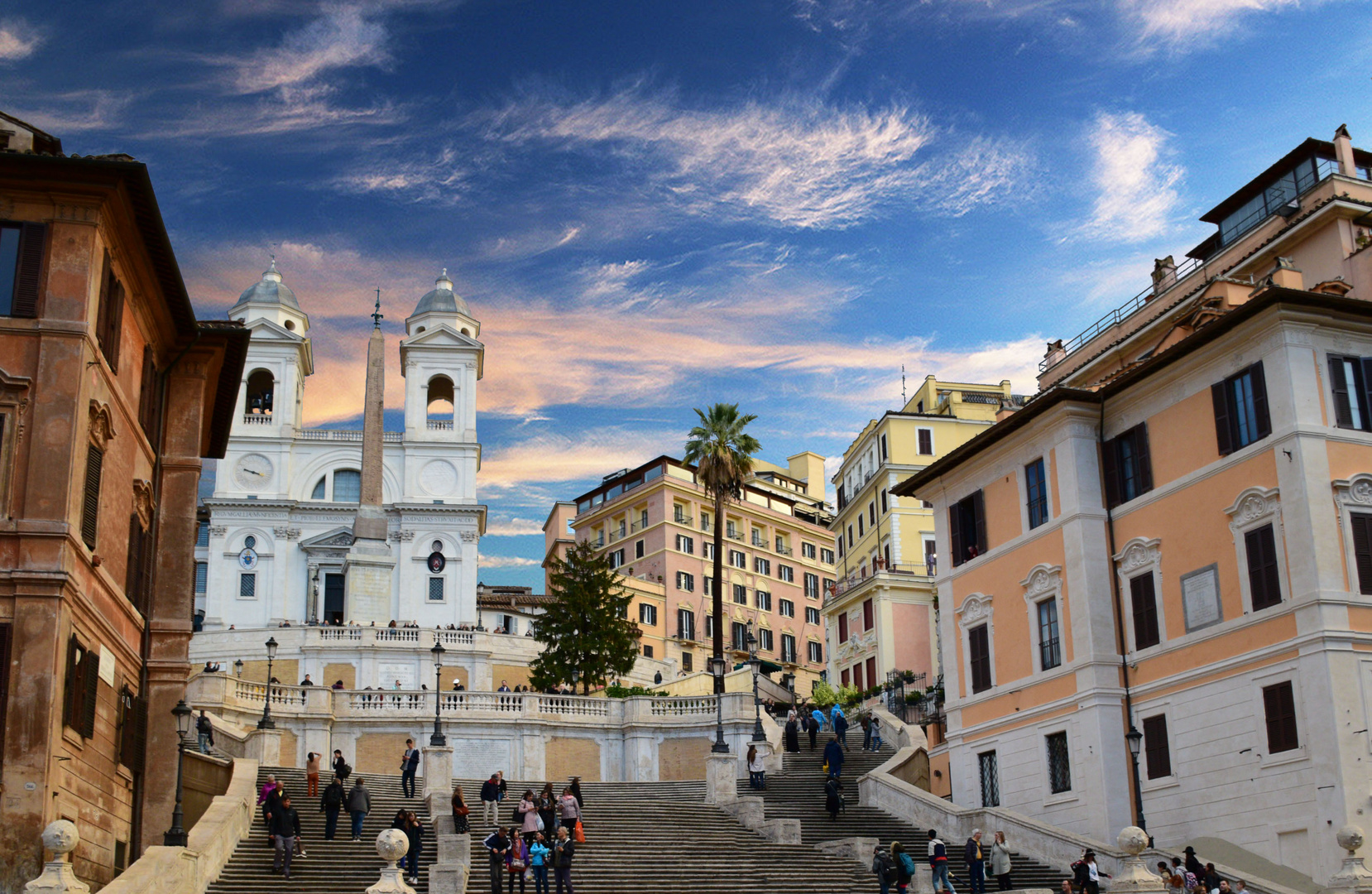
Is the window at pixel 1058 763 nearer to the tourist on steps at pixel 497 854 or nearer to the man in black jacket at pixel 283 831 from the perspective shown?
the tourist on steps at pixel 497 854

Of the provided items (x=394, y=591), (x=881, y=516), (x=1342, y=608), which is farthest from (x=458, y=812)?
(x=394, y=591)

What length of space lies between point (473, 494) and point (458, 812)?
5725 centimetres

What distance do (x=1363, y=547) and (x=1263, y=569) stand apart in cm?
194

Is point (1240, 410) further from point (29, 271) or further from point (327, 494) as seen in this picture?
point (327, 494)

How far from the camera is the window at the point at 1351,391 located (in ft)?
99.6

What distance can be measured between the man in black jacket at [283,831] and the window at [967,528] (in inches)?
791

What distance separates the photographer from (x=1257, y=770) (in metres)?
29.3

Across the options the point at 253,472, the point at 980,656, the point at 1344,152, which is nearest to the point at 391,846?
the point at 980,656

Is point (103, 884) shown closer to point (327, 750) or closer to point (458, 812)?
point (458, 812)

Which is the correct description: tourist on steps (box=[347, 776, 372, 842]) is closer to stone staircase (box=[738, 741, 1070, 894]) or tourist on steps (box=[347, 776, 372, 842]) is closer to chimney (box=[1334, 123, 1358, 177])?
stone staircase (box=[738, 741, 1070, 894])

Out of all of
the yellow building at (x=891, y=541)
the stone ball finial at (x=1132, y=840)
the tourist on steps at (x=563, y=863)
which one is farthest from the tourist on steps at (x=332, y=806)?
the yellow building at (x=891, y=541)

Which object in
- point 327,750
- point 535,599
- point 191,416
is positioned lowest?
point 327,750

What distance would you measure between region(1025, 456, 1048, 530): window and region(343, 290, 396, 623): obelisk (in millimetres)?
45656

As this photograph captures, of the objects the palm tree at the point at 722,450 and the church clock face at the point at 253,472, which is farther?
the church clock face at the point at 253,472
